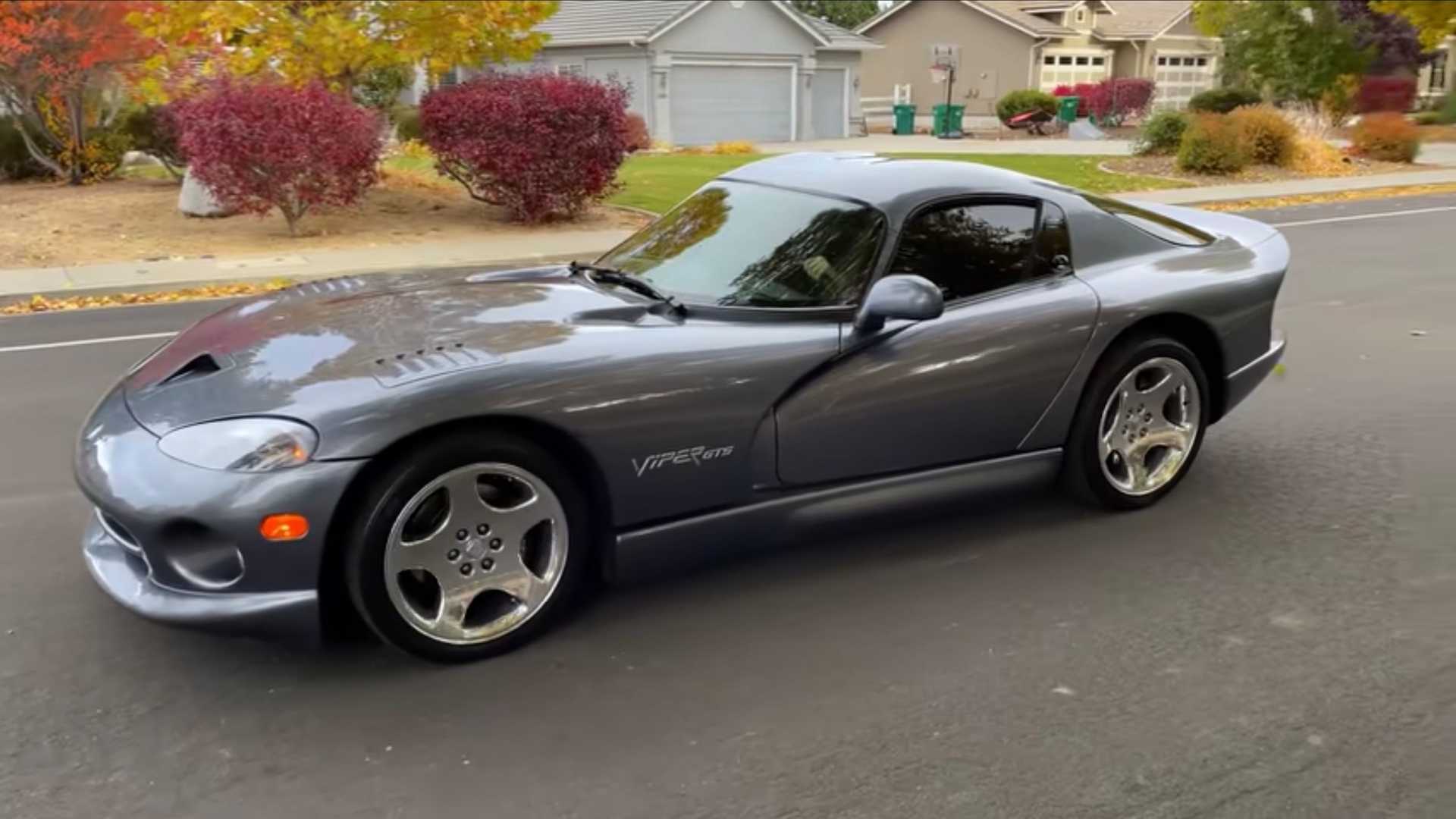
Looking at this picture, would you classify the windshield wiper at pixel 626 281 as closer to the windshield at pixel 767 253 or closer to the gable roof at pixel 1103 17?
the windshield at pixel 767 253

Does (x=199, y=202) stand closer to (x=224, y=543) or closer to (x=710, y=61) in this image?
(x=224, y=543)

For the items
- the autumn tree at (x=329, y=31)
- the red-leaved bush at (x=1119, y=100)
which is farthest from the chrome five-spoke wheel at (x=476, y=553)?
the red-leaved bush at (x=1119, y=100)

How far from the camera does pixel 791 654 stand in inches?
146

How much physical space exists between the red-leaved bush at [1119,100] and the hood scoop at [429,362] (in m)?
40.7

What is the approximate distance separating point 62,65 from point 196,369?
1568cm

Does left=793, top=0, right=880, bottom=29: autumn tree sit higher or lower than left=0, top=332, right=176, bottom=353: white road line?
higher

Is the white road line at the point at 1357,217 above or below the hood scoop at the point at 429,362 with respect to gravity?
below

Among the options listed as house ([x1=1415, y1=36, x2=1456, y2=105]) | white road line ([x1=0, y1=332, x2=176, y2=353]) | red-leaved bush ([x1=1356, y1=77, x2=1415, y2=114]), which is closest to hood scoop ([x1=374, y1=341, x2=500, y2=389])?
white road line ([x1=0, y1=332, x2=176, y2=353])

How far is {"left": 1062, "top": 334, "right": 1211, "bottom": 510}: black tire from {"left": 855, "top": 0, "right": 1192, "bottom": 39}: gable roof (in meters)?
46.2

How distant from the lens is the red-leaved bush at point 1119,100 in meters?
41.2

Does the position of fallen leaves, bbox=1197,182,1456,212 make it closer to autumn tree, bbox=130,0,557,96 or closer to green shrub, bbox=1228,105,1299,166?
green shrub, bbox=1228,105,1299,166

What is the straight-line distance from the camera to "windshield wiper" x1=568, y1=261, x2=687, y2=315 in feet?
13.7

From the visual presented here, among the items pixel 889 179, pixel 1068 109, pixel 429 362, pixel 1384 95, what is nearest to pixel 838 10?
pixel 1068 109

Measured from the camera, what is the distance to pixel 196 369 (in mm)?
3777
